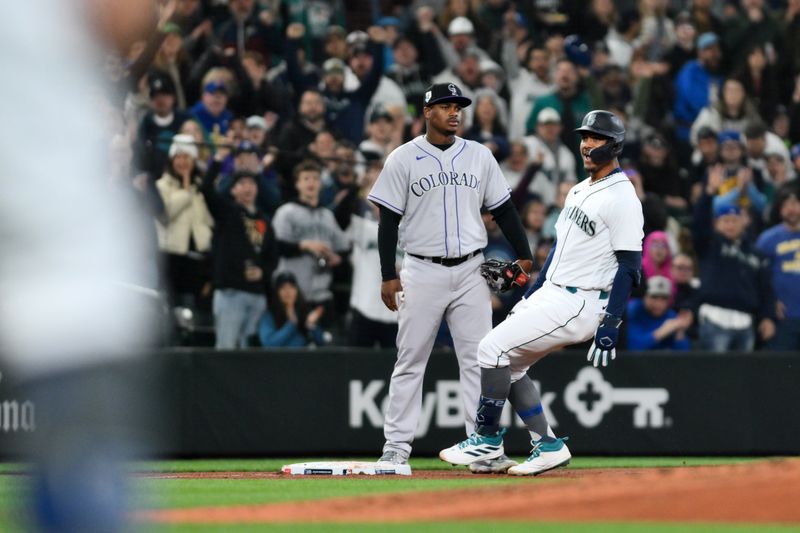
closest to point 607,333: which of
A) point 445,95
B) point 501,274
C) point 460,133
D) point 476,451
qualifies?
point 501,274

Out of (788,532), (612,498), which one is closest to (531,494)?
(612,498)

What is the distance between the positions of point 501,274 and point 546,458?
122 cm

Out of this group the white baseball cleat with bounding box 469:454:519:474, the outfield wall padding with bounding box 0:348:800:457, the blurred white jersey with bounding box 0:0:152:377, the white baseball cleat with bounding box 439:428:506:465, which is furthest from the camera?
the outfield wall padding with bounding box 0:348:800:457

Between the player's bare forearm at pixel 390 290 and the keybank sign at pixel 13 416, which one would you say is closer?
the player's bare forearm at pixel 390 290

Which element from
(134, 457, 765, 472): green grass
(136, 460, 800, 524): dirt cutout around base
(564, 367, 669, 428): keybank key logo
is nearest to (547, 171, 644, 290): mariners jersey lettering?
(134, 457, 765, 472): green grass

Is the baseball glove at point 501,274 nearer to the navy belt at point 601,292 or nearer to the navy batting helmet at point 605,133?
the navy belt at point 601,292

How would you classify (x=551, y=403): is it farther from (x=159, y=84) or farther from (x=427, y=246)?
(x=159, y=84)

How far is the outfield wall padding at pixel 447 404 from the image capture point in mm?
11430

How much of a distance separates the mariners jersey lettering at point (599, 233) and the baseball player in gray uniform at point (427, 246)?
2.28ft

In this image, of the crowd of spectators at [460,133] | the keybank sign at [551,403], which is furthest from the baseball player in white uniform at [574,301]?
the keybank sign at [551,403]

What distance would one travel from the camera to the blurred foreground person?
365cm

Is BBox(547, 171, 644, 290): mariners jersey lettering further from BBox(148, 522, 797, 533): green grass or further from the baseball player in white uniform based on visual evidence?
BBox(148, 522, 797, 533): green grass

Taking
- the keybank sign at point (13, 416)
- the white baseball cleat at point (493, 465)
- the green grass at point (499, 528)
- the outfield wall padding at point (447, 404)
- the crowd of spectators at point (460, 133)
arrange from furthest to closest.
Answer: the outfield wall padding at point (447, 404) < the crowd of spectators at point (460, 133) < the keybank sign at point (13, 416) < the white baseball cleat at point (493, 465) < the green grass at point (499, 528)

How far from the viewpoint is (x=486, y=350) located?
332 inches
